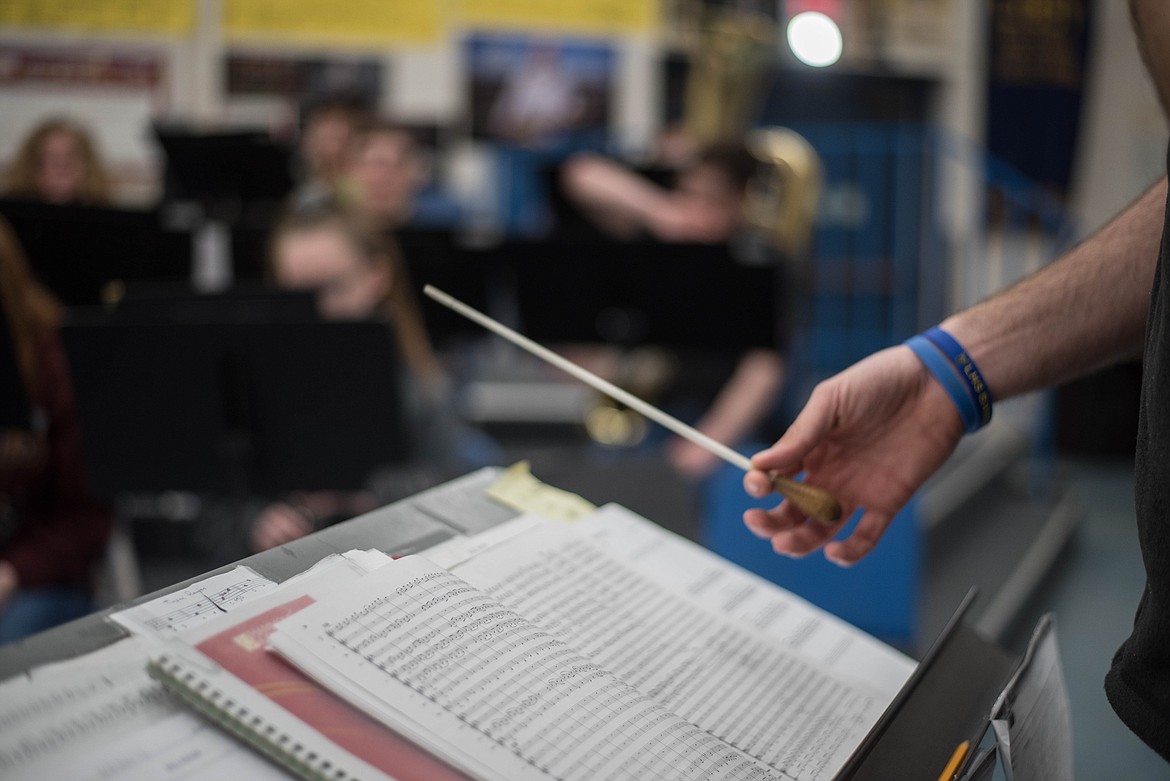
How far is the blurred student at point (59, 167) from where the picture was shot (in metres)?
3.78

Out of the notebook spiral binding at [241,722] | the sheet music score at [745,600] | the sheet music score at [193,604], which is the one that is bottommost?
the sheet music score at [745,600]

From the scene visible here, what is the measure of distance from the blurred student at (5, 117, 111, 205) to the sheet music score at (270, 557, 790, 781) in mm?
3708

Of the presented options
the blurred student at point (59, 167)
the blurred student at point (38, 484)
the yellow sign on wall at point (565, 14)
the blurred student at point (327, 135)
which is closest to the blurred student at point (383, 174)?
the blurred student at point (327, 135)

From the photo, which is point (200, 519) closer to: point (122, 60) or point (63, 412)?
point (63, 412)

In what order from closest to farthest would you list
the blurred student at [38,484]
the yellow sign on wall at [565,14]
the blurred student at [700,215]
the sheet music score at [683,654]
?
the sheet music score at [683,654], the blurred student at [38,484], the blurred student at [700,215], the yellow sign on wall at [565,14]

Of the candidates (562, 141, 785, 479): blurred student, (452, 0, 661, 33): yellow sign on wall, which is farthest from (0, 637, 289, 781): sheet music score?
(452, 0, 661, 33): yellow sign on wall

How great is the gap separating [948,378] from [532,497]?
37cm

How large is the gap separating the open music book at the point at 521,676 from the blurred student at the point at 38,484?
144 centimetres

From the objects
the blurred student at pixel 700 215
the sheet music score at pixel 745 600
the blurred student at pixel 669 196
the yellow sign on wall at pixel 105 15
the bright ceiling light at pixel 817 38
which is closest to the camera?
the sheet music score at pixel 745 600

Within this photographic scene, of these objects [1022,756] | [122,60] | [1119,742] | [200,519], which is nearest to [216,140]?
[200,519]

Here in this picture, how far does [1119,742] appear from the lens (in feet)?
6.68

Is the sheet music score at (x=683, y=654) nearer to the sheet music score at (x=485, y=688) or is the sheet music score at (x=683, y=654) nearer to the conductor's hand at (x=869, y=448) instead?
the sheet music score at (x=485, y=688)

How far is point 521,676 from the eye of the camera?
21.1 inches

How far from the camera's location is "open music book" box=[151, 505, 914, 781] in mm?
485
